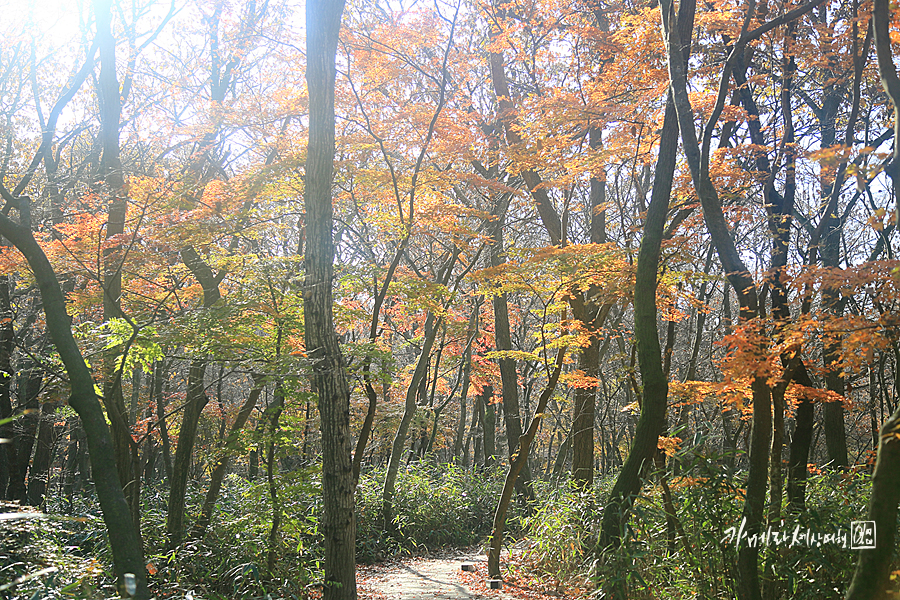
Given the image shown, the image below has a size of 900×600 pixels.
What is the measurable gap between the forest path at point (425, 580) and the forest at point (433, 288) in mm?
319

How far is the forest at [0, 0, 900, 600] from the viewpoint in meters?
4.07

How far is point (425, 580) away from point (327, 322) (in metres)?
4.01

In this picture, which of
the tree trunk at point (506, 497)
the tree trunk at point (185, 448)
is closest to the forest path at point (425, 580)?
the tree trunk at point (506, 497)

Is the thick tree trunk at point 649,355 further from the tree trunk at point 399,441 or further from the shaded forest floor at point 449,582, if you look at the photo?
the tree trunk at point 399,441

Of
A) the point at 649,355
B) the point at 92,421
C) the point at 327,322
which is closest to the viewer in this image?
the point at 92,421

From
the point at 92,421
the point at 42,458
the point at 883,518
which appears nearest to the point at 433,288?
the point at 92,421

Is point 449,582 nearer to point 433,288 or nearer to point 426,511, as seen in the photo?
point 426,511

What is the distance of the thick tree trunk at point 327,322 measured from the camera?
4.59 metres

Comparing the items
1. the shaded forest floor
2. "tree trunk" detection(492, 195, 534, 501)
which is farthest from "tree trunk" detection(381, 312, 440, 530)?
"tree trunk" detection(492, 195, 534, 501)

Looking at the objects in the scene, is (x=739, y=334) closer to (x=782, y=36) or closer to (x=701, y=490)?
(x=701, y=490)

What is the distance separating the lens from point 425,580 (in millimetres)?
6918

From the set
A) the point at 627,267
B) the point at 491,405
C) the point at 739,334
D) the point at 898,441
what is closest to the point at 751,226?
the point at 491,405

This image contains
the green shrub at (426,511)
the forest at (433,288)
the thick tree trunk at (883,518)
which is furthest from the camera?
the green shrub at (426,511)

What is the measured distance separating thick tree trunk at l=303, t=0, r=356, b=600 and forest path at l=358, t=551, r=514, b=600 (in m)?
1.80
